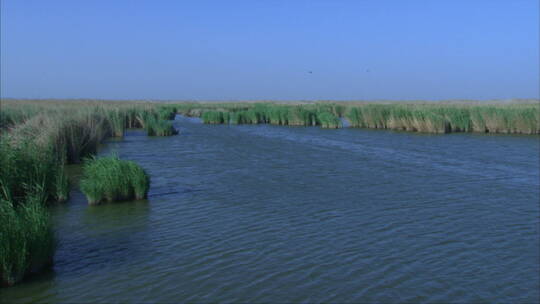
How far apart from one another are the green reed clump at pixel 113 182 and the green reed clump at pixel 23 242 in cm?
334

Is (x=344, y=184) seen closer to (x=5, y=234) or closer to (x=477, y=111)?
(x=5, y=234)

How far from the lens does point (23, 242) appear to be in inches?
221

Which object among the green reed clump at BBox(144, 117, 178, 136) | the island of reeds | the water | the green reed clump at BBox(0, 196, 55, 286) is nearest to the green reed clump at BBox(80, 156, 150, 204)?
the island of reeds

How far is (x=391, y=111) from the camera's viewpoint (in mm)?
30766

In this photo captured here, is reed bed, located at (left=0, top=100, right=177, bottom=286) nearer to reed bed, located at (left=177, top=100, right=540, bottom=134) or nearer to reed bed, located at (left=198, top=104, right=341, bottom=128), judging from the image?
reed bed, located at (left=177, top=100, right=540, bottom=134)

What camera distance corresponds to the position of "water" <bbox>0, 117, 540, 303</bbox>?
552 cm

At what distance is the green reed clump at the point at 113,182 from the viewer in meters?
9.59

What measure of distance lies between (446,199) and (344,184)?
8.45ft

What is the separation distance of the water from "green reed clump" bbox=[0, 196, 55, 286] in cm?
19

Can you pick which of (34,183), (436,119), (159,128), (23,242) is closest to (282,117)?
(159,128)

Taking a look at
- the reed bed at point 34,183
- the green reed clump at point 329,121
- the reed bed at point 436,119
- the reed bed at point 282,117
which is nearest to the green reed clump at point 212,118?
the reed bed at point 282,117

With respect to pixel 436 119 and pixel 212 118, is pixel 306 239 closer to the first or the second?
pixel 436 119

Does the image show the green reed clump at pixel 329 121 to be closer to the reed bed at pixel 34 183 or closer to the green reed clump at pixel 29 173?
the reed bed at pixel 34 183

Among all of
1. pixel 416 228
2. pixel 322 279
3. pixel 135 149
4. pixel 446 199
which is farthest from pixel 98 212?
pixel 135 149
